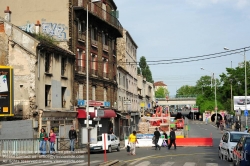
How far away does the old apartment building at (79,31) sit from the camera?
39.6m

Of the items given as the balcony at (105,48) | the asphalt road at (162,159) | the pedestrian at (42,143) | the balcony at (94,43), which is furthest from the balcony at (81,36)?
the pedestrian at (42,143)

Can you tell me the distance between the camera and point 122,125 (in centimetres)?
5556

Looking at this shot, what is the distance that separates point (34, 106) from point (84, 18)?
42.6 ft

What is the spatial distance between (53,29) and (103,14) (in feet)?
30.1

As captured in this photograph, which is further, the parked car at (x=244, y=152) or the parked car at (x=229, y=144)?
the parked car at (x=229, y=144)

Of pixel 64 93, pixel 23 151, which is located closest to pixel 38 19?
pixel 64 93

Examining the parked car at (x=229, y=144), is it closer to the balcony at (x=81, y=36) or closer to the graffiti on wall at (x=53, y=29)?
the graffiti on wall at (x=53, y=29)

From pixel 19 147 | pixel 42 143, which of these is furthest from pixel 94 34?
pixel 19 147

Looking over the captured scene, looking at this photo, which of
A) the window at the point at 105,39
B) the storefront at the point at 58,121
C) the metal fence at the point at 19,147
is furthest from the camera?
the window at the point at 105,39

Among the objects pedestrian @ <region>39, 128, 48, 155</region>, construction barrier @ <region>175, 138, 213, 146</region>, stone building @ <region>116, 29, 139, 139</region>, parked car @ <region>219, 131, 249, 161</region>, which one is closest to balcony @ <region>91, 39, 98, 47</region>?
stone building @ <region>116, 29, 139, 139</region>

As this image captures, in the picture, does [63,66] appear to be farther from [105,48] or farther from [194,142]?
[194,142]

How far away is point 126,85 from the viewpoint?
61969 millimetres

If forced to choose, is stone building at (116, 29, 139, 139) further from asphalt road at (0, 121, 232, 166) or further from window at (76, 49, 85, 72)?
asphalt road at (0, 121, 232, 166)

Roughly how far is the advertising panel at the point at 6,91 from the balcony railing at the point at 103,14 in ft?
44.8
